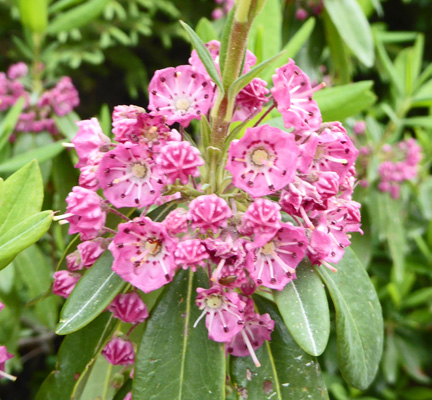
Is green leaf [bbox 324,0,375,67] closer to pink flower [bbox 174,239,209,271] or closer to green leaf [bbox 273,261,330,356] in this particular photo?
green leaf [bbox 273,261,330,356]

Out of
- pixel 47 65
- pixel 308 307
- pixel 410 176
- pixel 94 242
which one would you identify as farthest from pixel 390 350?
pixel 47 65

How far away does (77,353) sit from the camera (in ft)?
3.15

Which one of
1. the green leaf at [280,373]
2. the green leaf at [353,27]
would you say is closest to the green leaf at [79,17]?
the green leaf at [353,27]

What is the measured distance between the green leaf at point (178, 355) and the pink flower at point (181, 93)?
30cm

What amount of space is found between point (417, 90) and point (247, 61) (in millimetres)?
1344

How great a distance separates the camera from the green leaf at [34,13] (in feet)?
5.12

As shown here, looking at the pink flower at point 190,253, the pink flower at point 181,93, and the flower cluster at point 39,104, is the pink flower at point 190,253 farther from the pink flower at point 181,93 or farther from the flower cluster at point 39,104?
the flower cluster at point 39,104

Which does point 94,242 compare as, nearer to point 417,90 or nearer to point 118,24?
point 417,90

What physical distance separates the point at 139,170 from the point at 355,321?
0.47m

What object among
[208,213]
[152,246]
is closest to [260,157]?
[208,213]

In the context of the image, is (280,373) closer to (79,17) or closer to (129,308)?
(129,308)

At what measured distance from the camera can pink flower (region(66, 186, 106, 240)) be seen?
2.75 feet

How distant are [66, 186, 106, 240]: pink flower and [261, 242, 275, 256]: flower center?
0.91 feet

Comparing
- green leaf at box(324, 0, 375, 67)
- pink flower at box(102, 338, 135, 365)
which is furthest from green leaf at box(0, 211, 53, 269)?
green leaf at box(324, 0, 375, 67)
